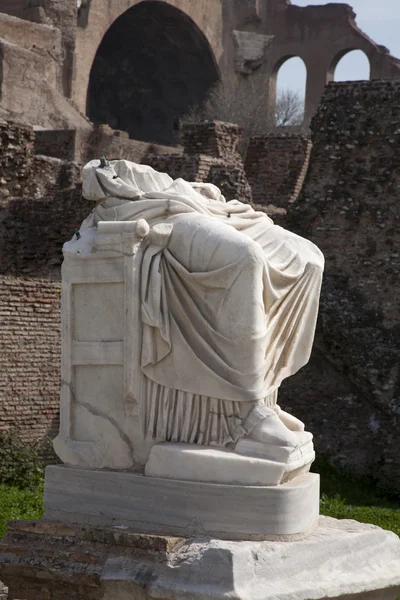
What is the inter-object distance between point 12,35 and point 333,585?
2396 centimetres

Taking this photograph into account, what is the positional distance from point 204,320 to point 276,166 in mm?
13712

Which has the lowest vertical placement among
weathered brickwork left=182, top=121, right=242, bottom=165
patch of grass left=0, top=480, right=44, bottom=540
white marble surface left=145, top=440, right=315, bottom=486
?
patch of grass left=0, top=480, right=44, bottom=540

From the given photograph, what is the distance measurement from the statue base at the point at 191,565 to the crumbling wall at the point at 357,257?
6.82 m

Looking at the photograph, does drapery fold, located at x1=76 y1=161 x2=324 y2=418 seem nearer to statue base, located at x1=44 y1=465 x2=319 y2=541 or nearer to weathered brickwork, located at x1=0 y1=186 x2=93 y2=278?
statue base, located at x1=44 y1=465 x2=319 y2=541

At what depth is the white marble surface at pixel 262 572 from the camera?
16.5 feet

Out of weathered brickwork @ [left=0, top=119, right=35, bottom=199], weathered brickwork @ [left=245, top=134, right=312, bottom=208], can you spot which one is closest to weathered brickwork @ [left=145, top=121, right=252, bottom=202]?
weathered brickwork @ [left=245, top=134, right=312, bottom=208]

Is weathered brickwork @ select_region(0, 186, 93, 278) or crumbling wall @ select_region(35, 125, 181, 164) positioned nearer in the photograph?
weathered brickwork @ select_region(0, 186, 93, 278)

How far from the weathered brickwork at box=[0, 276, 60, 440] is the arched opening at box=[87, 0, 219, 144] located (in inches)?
1003

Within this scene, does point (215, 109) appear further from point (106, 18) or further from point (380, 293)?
point (380, 293)

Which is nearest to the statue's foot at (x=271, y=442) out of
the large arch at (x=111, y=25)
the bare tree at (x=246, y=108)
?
the bare tree at (x=246, y=108)

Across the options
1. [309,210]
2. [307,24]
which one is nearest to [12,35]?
[307,24]

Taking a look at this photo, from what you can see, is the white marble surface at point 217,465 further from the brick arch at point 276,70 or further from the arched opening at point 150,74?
the brick arch at point 276,70

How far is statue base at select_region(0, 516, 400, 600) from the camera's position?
504 centimetres

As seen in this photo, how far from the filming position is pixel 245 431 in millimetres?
5410
